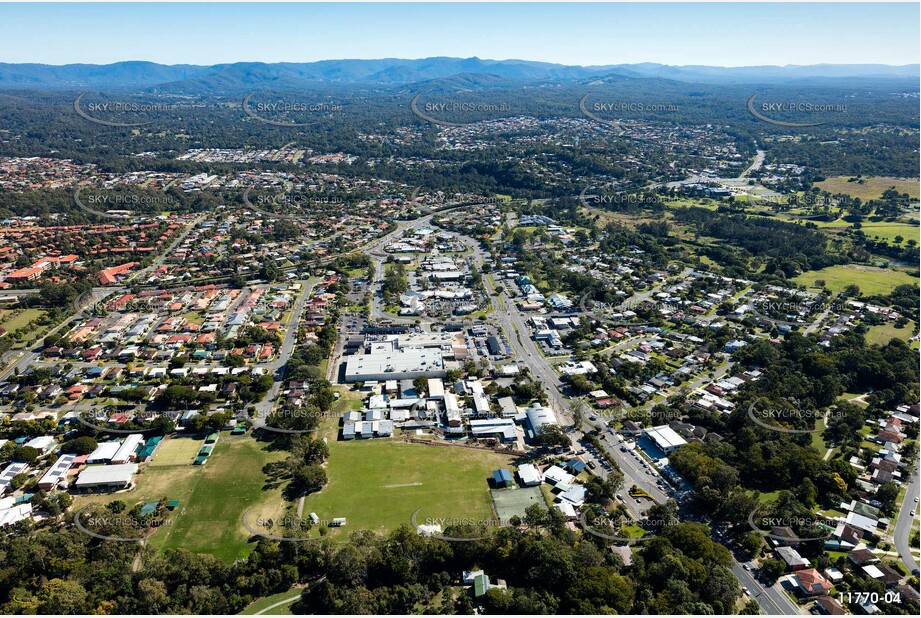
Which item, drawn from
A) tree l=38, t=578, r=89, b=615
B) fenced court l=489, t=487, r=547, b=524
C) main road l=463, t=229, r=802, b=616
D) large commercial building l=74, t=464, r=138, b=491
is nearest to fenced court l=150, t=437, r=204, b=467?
large commercial building l=74, t=464, r=138, b=491

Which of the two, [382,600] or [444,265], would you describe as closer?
[382,600]

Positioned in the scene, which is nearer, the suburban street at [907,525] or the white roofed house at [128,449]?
the suburban street at [907,525]

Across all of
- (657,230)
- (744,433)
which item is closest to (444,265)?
(657,230)

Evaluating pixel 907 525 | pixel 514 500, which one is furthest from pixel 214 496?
pixel 907 525

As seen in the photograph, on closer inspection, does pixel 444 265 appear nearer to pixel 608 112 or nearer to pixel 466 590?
pixel 466 590

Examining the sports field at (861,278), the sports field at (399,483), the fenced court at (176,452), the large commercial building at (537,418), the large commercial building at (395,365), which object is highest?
the large commercial building at (395,365)

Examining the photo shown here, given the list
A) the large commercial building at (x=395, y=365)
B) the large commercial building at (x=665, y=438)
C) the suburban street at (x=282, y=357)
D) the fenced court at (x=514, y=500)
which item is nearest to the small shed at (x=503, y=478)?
the fenced court at (x=514, y=500)

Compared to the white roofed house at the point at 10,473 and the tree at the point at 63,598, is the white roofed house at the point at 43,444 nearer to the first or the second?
the white roofed house at the point at 10,473
